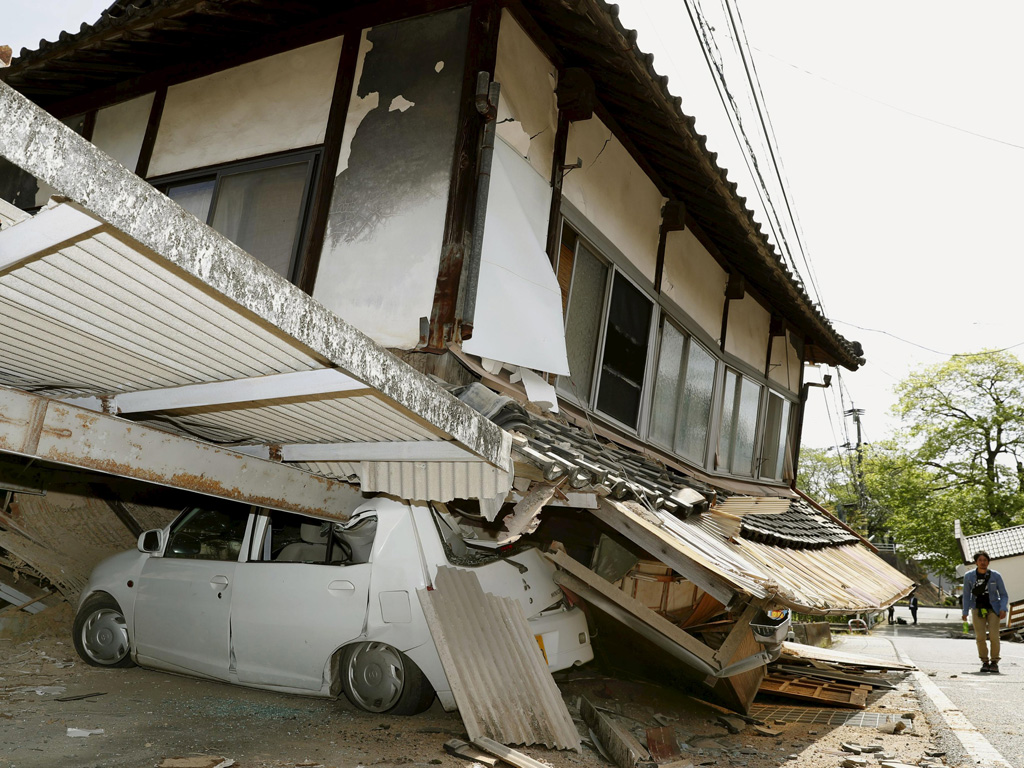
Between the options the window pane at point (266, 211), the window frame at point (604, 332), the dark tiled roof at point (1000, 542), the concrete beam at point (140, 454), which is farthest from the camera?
the dark tiled roof at point (1000, 542)

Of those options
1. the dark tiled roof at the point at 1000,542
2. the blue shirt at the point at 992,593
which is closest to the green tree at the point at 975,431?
the dark tiled roof at the point at 1000,542

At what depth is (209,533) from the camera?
6871 millimetres

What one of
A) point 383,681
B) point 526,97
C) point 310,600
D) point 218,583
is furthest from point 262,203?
point 383,681

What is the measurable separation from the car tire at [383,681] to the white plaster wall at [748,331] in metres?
7.24

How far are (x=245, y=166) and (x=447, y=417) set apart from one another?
14.5 ft

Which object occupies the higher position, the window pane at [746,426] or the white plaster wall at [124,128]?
the white plaster wall at [124,128]

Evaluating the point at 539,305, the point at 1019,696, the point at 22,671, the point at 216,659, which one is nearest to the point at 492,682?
the point at 216,659

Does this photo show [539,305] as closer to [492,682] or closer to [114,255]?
[492,682]

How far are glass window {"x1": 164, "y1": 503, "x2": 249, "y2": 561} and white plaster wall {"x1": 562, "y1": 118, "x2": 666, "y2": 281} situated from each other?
4.05 m

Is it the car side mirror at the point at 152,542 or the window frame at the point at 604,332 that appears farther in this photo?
the window frame at the point at 604,332

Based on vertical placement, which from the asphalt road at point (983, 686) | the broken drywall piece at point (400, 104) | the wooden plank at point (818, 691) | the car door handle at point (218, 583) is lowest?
the wooden plank at point (818, 691)

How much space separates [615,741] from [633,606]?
1298 mm

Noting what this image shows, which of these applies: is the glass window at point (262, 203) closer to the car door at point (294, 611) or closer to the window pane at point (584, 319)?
the car door at point (294, 611)

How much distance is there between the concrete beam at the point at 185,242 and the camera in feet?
6.84
